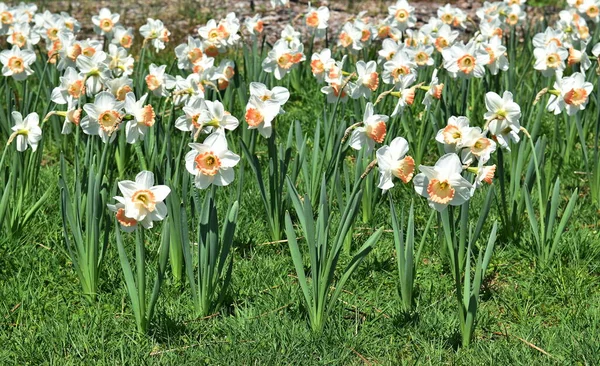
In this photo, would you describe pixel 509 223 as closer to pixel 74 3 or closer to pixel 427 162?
pixel 427 162

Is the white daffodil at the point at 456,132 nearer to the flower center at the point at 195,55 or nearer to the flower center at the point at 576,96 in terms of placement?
the flower center at the point at 576,96

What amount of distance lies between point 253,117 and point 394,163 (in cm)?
52

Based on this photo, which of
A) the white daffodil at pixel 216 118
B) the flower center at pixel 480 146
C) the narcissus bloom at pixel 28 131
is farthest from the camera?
the narcissus bloom at pixel 28 131

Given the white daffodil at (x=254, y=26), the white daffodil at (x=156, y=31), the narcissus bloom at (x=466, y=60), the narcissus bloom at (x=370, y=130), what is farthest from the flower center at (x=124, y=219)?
the white daffodil at (x=254, y=26)

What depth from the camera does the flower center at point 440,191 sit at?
216 cm

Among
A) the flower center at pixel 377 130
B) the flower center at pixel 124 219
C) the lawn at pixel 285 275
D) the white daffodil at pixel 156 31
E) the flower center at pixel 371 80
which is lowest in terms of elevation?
the lawn at pixel 285 275

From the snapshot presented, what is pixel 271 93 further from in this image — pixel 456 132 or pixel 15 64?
pixel 15 64

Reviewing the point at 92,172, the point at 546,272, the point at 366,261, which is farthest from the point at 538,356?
the point at 92,172

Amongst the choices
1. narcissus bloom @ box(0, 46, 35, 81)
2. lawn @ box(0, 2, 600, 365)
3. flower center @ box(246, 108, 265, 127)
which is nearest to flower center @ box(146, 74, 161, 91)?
lawn @ box(0, 2, 600, 365)

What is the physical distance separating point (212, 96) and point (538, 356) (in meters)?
2.04

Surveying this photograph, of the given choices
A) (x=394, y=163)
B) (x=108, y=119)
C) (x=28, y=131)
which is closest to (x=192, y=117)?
(x=108, y=119)

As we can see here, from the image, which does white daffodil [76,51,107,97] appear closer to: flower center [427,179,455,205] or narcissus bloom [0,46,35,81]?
narcissus bloom [0,46,35,81]

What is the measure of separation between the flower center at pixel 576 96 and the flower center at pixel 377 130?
945mm

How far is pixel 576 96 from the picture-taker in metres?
3.05
